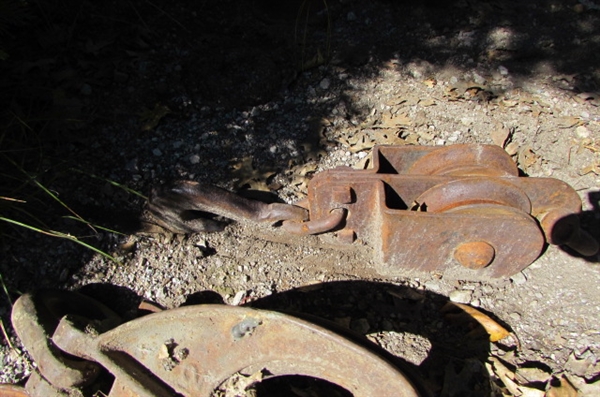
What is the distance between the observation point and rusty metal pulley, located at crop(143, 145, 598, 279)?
294 cm

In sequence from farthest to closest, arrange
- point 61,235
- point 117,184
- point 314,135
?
1. point 314,135
2. point 117,184
3. point 61,235

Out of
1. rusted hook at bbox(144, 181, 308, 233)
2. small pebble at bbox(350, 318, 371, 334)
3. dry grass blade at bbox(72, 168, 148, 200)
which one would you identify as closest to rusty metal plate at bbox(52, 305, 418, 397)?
small pebble at bbox(350, 318, 371, 334)

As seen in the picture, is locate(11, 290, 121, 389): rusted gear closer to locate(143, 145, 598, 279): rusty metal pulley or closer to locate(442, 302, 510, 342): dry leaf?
locate(143, 145, 598, 279): rusty metal pulley

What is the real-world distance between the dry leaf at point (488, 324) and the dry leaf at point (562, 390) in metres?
0.37

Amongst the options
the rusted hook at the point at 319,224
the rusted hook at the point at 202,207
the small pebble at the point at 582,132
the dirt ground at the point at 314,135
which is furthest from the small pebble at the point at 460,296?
the small pebble at the point at 582,132

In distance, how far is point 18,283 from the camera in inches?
128

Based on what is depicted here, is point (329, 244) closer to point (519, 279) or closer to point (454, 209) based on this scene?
point (454, 209)

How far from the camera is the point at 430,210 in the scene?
3025 millimetres

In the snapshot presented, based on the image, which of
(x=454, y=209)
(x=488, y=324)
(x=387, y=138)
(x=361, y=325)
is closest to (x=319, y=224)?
(x=361, y=325)

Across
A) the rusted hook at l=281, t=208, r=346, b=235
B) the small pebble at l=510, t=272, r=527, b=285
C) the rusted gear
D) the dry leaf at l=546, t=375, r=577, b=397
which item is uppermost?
the rusted hook at l=281, t=208, r=346, b=235

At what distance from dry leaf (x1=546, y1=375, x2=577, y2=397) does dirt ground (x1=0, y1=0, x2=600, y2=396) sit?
14mm

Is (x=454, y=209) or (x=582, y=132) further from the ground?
(x=582, y=132)

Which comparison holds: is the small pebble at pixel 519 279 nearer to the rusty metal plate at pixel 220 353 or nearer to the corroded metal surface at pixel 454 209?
the corroded metal surface at pixel 454 209

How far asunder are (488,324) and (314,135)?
5.95ft
